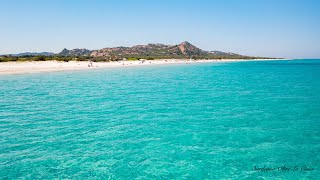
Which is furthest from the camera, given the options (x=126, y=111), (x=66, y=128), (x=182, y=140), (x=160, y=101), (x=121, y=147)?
(x=160, y=101)

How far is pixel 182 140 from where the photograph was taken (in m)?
14.9

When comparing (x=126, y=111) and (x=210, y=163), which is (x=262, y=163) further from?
(x=126, y=111)

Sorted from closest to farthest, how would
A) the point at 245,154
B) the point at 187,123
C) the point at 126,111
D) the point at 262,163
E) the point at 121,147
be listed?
the point at 262,163 < the point at 245,154 < the point at 121,147 < the point at 187,123 < the point at 126,111

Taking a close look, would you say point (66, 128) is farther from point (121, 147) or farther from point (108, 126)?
point (121, 147)

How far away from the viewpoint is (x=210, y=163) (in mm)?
11750

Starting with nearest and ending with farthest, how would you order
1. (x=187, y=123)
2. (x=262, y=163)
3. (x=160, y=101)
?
(x=262, y=163)
(x=187, y=123)
(x=160, y=101)

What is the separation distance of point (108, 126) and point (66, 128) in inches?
104

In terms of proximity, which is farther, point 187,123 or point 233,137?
point 187,123

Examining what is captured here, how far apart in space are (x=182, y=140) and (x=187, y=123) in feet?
12.7

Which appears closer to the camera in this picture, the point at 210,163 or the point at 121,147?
the point at 210,163

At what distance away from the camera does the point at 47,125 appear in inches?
717

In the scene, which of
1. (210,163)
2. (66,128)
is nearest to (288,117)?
(210,163)

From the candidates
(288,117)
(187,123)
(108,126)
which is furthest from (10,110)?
(288,117)

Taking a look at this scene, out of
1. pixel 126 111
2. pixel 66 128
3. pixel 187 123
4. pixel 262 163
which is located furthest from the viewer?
pixel 126 111
